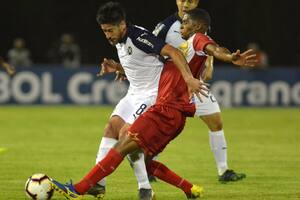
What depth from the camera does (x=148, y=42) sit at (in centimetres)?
841

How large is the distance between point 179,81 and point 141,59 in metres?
0.48

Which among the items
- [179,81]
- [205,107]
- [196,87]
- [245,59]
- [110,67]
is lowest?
[205,107]

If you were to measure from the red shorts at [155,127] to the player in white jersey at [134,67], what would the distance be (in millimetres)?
326

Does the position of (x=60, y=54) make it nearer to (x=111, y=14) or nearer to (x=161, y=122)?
(x=111, y=14)

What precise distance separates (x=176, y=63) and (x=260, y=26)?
70.2 ft

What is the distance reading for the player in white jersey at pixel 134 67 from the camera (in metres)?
8.43

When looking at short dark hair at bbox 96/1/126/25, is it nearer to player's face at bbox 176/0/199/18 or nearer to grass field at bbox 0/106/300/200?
player's face at bbox 176/0/199/18

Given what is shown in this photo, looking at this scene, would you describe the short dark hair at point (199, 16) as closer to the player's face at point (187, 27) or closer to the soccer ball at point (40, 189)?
the player's face at point (187, 27)

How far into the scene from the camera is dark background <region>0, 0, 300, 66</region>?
28.7m

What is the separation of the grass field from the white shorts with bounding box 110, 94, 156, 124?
3.02 ft

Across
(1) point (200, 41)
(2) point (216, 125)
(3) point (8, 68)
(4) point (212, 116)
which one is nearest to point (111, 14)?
(1) point (200, 41)

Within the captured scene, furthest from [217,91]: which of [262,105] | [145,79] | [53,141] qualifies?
[145,79]

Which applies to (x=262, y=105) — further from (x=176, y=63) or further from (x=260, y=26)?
(x=176, y=63)

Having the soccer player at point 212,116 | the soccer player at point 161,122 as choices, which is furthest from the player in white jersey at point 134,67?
the soccer player at point 212,116
